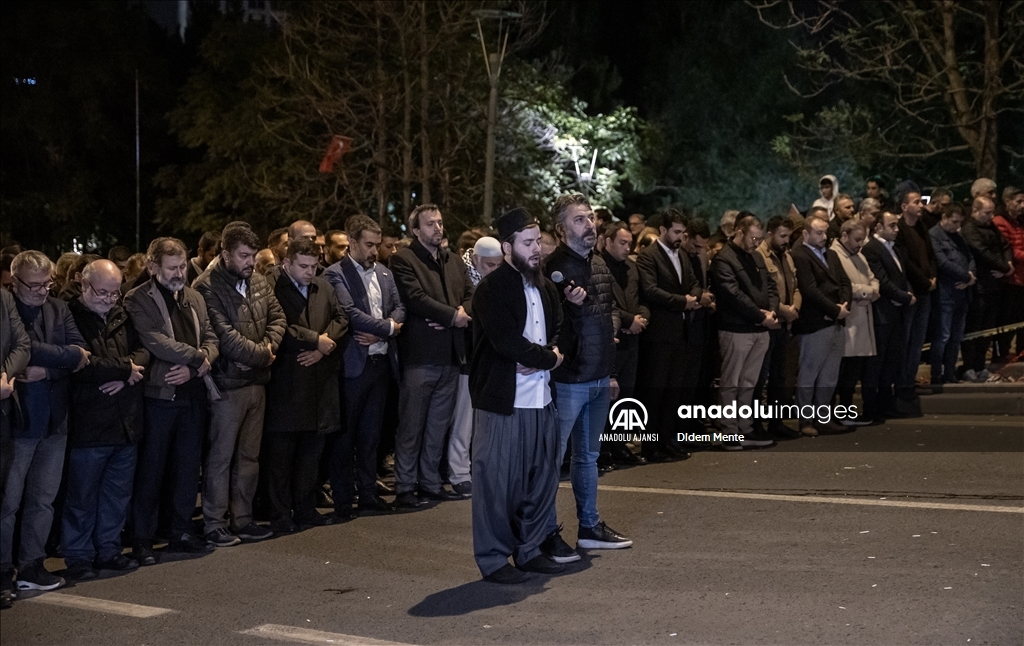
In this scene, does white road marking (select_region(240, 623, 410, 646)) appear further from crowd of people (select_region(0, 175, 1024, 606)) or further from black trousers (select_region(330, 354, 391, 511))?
black trousers (select_region(330, 354, 391, 511))

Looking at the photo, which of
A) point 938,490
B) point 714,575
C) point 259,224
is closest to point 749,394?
point 938,490

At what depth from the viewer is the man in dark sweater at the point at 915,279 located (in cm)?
1441

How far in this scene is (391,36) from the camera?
31.5m

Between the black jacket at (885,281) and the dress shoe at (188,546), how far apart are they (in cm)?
770

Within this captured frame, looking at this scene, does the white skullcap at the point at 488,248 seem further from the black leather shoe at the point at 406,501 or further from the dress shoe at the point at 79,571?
the dress shoe at the point at 79,571

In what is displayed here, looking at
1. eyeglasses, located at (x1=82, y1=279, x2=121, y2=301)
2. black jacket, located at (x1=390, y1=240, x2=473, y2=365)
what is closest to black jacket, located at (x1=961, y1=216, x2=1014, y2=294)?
black jacket, located at (x1=390, y1=240, x2=473, y2=365)

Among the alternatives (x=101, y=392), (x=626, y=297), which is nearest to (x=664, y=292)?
(x=626, y=297)

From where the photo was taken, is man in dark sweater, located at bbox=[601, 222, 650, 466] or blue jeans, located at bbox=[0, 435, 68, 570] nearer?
blue jeans, located at bbox=[0, 435, 68, 570]

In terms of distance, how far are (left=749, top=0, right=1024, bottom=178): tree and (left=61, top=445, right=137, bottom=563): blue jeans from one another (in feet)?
47.2

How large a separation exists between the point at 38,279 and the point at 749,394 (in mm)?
7122

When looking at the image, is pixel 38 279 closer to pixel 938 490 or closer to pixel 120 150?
pixel 938 490

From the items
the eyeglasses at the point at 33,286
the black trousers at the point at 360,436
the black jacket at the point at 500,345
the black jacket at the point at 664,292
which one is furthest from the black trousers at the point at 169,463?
the black jacket at the point at 664,292

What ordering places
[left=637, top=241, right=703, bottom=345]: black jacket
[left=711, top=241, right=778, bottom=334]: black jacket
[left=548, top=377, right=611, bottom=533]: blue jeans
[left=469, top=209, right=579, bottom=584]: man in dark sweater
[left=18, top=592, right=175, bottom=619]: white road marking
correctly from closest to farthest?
1. [left=18, top=592, right=175, bottom=619]: white road marking
2. [left=469, top=209, right=579, bottom=584]: man in dark sweater
3. [left=548, top=377, right=611, bottom=533]: blue jeans
4. [left=637, top=241, right=703, bottom=345]: black jacket
5. [left=711, top=241, right=778, bottom=334]: black jacket

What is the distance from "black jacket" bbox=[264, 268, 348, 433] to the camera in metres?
9.79
